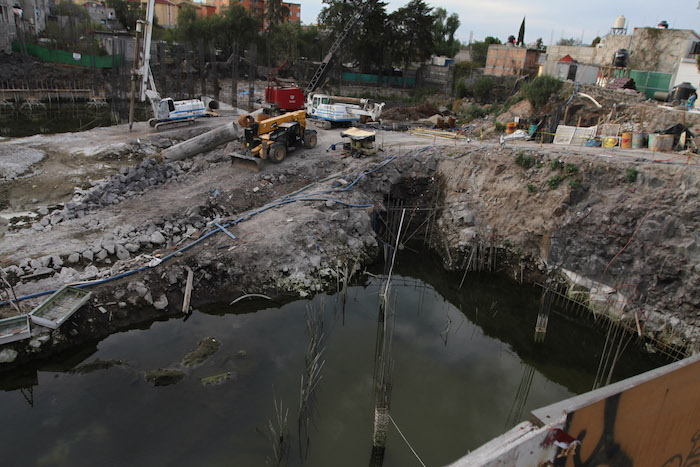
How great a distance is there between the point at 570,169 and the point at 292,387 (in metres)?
11.4

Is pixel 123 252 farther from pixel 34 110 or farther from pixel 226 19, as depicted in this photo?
pixel 226 19

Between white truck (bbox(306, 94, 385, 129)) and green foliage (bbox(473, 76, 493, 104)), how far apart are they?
41.9 ft

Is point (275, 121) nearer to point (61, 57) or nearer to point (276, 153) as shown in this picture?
point (276, 153)

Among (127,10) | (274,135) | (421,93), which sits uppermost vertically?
(127,10)

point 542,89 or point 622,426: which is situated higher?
point 542,89

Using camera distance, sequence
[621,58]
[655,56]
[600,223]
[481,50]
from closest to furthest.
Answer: [600,223] < [621,58] < [655,56] < [481,50]

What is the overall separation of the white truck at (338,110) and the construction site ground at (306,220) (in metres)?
A: 4.79

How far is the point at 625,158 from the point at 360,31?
3134 centimetres

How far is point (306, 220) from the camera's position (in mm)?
13367

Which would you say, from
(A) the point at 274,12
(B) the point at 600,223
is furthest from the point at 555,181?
(A) the point at 274,12

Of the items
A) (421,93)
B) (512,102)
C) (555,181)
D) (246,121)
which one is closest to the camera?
(555,181)

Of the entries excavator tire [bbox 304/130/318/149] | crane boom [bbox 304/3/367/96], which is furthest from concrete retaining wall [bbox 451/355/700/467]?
crane boom [bbox 304/3/367/96]

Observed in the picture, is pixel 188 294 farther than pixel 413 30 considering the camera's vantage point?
No

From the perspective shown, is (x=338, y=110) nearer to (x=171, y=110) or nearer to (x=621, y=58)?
(x=171, y=110)
